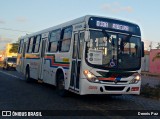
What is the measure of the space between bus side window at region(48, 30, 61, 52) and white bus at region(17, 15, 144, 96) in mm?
952

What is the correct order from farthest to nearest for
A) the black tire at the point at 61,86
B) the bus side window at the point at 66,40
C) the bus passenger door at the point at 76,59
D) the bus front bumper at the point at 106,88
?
the black tire at the point at 61,86 → the bus side window at the point at 66,40 → the bus passenger door at the point at 76,59 → the bus front bumper at the point at 106,88

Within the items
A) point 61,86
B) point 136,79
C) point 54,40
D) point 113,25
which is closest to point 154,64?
point 54,40

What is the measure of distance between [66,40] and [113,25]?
2.35 metres

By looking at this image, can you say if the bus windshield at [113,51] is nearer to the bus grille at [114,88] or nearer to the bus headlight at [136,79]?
the bus headlight at [136,79]

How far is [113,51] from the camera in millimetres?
10625

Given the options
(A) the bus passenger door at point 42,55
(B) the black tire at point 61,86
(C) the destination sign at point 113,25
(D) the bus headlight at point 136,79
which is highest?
(C) the destination sign at point 113,25

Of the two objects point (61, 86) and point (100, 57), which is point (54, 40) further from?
point (100, 57)

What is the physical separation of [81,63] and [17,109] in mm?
2763

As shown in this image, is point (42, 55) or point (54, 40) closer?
point (54, 40)

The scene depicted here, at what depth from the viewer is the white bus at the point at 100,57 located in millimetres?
10367

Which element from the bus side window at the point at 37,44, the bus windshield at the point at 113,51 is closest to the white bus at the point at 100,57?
the bus windshield at the point at 113,51

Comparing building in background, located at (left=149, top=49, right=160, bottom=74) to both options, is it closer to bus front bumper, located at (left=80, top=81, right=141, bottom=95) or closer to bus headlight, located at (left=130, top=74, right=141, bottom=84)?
bus headlight, located at (left=130, top=74, right=141, bottom=84)

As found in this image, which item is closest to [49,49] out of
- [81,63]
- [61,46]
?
[61,46]

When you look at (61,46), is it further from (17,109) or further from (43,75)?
(17,109)
